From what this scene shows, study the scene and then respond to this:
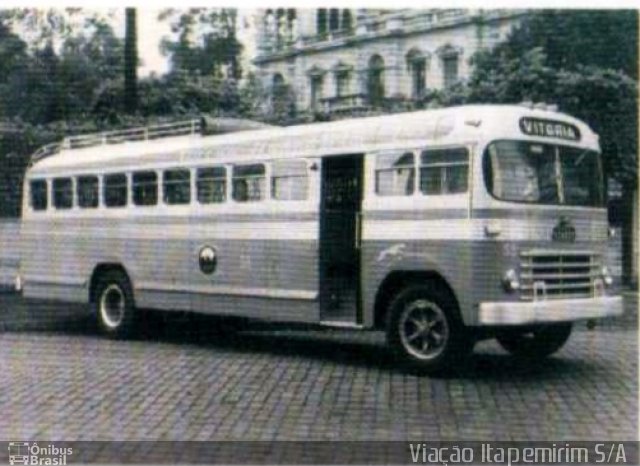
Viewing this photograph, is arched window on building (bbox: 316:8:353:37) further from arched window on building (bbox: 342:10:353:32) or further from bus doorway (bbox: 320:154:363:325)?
bus doorway (bbox: 320:154:363:325)

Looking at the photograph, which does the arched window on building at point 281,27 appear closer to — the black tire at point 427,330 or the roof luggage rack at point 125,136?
the roof luggage rack at point 125,136

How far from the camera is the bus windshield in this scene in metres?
9.13

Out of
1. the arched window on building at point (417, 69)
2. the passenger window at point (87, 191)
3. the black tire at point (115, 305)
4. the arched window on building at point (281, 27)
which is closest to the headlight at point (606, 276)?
the black tire at point (115, 305)

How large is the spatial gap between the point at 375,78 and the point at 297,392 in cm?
2821

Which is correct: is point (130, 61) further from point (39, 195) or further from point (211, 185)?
point (211, 185)

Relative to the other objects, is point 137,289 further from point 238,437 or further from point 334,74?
point 334,74

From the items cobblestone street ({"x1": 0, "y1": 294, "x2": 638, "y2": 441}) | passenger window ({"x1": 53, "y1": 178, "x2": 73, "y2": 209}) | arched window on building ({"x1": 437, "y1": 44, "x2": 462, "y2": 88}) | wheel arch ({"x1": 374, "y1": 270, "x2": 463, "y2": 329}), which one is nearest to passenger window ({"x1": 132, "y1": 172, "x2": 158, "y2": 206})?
passenger window ({"x1": 53, "y1": 178, "x2": 73, "y2": 209})

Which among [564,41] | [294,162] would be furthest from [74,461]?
[564,41]

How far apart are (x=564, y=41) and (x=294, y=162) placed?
20.8 m

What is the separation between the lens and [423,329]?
31.3 ft

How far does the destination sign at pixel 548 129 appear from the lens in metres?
9.41

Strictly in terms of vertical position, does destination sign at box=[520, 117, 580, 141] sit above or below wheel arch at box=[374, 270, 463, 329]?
above

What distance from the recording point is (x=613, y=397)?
27.9 ft

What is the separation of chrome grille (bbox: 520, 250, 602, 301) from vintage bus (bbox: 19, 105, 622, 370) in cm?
2
